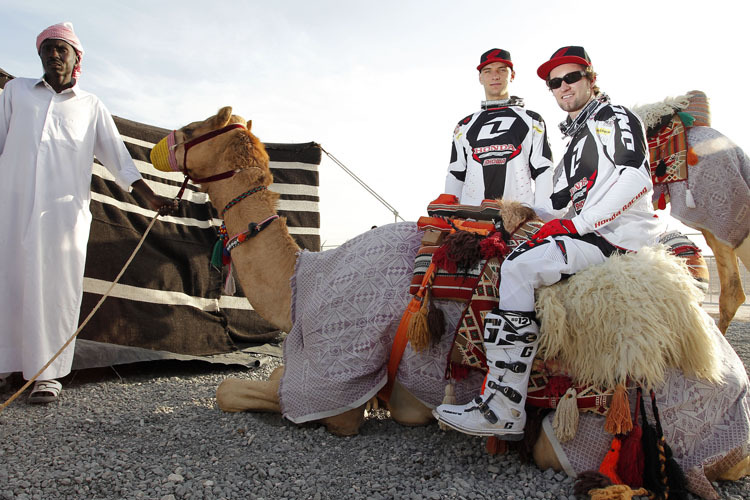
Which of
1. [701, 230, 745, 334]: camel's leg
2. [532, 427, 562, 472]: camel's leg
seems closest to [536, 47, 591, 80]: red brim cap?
[532, 427, 562, 472]: camel's leg

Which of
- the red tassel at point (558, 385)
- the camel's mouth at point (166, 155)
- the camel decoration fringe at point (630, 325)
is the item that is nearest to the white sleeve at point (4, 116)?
the camel's mouth at point (166, 155)

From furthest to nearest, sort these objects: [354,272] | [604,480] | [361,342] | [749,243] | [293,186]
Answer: [293,186], [749,243], [354,272], [361,342], [604,480]

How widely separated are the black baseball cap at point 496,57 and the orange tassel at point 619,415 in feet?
9.08

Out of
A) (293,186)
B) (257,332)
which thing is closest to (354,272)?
(257,332)

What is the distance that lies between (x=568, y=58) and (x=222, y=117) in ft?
7.51

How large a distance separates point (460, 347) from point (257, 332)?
360 centimetres

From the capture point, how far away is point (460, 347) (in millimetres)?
2494

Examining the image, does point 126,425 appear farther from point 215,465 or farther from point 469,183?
point 469,183

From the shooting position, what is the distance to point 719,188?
14.1ft

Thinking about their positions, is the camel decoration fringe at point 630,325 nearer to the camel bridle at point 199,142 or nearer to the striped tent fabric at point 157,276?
the camel bridle at point 199,142

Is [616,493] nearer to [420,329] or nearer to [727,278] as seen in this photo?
[420,329]

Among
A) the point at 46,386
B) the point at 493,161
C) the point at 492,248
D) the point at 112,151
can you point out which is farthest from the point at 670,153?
the point at 46,386

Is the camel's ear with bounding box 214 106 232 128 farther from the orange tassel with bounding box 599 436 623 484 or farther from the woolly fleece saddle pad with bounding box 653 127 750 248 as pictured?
the woolly fleece saddle pad with bounding box 653 127 750 248

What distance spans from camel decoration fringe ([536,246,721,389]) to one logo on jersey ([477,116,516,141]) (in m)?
1.89
